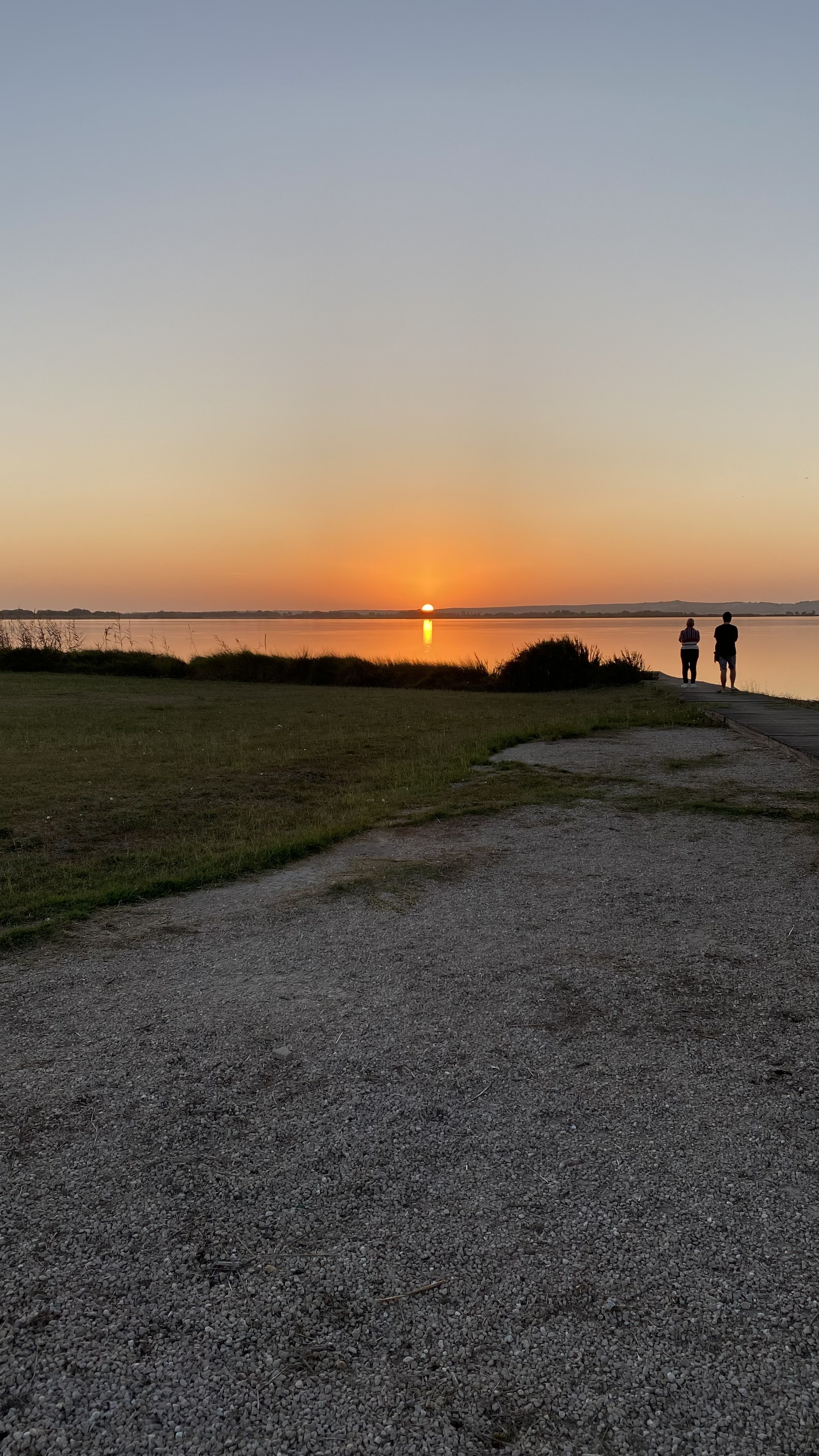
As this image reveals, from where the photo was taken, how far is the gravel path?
2172mm

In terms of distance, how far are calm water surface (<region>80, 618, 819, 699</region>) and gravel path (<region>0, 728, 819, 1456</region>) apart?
26.0m

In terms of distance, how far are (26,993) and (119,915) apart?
1305 mm

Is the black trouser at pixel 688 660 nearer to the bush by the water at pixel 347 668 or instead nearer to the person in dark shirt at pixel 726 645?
the person in dark shirt at pixel 726 645

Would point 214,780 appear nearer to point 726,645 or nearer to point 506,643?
point 726,645

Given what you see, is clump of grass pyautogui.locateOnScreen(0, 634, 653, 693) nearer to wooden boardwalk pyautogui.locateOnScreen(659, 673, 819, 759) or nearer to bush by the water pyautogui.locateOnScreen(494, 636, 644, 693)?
bush by the water pyautogui.locateOnScreen(494, 636, 644, 693)

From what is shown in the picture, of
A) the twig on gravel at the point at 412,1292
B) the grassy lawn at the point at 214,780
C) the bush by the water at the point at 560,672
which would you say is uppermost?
the bush by the water at the point at 560,672

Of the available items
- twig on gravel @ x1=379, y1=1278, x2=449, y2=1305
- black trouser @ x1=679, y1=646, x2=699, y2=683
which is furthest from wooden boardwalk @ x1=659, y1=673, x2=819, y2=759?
twig on gravel @ x1=379, y1=1278, x2=449, y2=1305

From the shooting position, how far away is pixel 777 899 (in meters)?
5.89

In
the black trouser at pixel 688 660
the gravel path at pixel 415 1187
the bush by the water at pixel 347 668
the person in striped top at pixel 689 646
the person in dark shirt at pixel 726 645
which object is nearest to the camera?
the gravel path at pixel 415 1187

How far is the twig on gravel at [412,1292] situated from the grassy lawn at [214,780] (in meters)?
3.78

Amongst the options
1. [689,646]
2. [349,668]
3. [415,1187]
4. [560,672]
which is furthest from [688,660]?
[415,1187]

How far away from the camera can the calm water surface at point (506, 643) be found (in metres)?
40.4

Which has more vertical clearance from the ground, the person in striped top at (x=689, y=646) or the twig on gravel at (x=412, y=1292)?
the person in striped top at (x=689, y=646)

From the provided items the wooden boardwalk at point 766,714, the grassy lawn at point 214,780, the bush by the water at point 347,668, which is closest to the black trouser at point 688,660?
the wooden boardwalk at point 766,714
